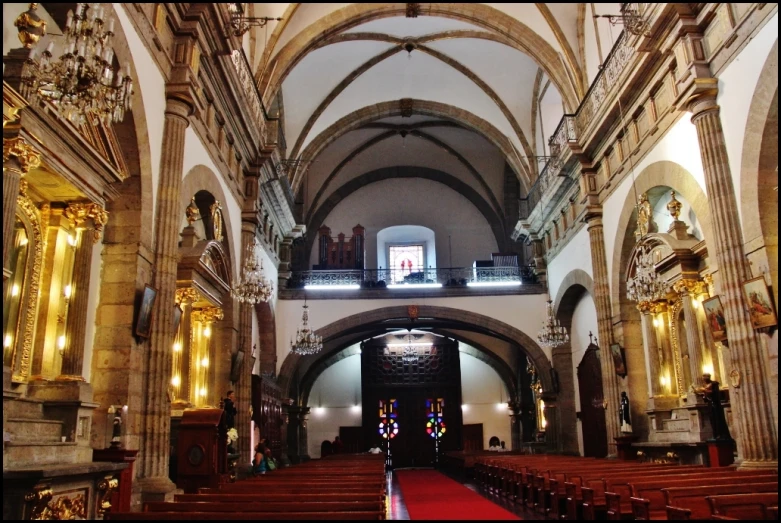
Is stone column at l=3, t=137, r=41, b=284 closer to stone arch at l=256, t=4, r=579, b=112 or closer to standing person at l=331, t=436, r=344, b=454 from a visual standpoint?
stone arch at l=256, t=4, r=579, b=112

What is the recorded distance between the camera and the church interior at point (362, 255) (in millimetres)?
6473

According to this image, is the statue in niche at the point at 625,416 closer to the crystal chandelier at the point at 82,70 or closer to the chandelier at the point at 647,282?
the chandelier at the point at 647,282

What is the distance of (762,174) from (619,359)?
569 cm

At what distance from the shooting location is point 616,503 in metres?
6.77

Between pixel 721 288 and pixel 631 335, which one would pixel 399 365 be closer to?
pixel 631 335

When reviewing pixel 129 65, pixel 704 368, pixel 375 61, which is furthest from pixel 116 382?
pixel 375 61

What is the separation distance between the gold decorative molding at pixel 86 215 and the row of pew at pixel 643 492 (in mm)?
6251

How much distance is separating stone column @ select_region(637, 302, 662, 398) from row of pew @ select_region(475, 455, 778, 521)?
2.26 metres

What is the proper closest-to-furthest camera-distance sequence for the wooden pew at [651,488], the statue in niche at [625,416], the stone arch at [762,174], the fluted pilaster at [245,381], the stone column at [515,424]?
the wooden pew at [651,488] → the stone arch at [762,174] → the statue in niche at [625,416] → the fluted pilaster at [245,381] → the stone column at [515,424]

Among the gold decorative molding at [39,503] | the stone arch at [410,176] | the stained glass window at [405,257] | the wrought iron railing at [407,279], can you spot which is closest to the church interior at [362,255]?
the gold decorative molding at [39,503]

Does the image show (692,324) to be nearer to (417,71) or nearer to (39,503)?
(39,503)

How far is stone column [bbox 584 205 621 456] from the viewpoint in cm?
1377

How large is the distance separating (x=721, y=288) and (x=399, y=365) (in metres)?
18.0

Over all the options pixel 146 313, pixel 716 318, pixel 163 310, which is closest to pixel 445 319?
pixel 716 318
